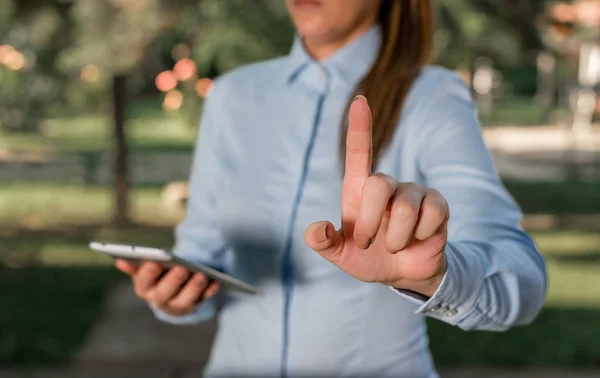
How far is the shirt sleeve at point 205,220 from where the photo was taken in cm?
169

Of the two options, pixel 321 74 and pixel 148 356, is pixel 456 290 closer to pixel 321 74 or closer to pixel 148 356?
pixel 321 74

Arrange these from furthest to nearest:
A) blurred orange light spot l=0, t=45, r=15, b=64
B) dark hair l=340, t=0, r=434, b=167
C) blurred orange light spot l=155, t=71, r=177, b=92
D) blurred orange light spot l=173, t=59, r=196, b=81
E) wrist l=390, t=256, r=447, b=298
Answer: blurred orange light spot l=0, t=45, r=15, b=64, blurred orange light spot l=155, t=71, r=177, b=92, blurred orange light spot l=173, t=59, r=196, b=81, dark hair l=340, t=0, r=434, b=167, wrist l=390, t=256, r=447, b=298

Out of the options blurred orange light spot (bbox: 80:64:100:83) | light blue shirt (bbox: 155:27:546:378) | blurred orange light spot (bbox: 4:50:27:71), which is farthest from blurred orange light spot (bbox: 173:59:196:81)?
light blue shirt (bbox: 155:27:546:378)

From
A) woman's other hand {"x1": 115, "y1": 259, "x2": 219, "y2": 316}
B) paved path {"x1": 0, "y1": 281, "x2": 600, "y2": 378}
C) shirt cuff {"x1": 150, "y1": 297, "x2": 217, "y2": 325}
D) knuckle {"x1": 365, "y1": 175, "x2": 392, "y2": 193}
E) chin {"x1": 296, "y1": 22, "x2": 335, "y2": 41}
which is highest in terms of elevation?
chin {"x1": 296, "y1": 22, "x2": 335, "y2": 41}

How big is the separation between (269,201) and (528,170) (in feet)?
46.7

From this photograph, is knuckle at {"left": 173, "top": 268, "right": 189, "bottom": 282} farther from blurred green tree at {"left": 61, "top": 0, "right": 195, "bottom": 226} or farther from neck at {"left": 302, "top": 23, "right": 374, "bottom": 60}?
blurred green tree at {"left": 61, "top": 0, "right": 195, "bottom": 226}

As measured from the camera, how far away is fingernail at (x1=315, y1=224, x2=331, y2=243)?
3.20 feet

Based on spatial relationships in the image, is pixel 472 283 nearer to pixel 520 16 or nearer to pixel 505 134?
pixel 520 16

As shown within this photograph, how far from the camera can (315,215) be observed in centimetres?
153

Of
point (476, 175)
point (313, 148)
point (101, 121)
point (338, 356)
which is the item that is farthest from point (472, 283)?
point (101, 121)

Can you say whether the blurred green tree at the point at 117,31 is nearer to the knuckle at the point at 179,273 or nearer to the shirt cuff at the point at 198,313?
the shirt cuff at the point at 198,313

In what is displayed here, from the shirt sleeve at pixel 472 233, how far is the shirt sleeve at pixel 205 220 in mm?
447

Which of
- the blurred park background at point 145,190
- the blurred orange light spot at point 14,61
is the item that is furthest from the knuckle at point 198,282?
the blurred orange light spot at point 14,61

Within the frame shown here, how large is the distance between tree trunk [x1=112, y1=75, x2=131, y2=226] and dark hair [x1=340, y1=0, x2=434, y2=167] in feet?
25.9
